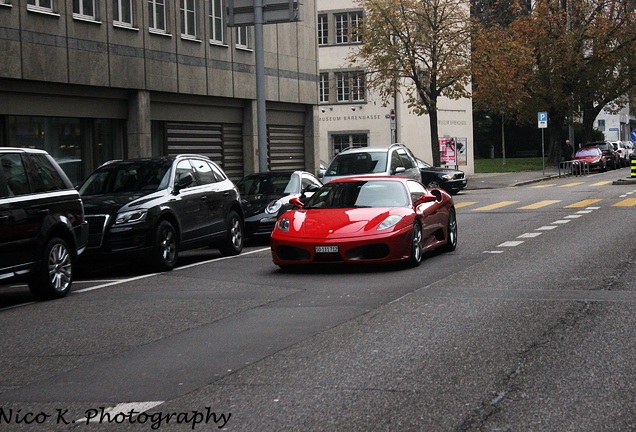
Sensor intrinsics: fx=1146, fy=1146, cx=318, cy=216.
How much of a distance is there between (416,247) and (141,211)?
3.76m

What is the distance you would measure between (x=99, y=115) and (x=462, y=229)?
10.0 metres

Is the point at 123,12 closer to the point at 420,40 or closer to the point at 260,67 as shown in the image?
the point at 260,67

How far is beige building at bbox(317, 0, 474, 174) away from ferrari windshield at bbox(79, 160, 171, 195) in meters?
41.0

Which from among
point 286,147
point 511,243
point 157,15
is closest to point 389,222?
point 511,243

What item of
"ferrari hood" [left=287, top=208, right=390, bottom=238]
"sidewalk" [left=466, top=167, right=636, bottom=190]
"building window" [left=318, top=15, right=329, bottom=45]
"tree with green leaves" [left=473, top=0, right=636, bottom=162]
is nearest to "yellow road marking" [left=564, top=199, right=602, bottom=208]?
"sidewalk" [left=466, top=167, right=636, bottom=190]

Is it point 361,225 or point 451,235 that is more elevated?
point 361,225

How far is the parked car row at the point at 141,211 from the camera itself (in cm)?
1260

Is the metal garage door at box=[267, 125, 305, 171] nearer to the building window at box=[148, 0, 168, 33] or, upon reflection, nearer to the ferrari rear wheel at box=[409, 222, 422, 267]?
the building window at box=[148, 0, 168, 33]

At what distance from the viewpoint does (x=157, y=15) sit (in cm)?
2970

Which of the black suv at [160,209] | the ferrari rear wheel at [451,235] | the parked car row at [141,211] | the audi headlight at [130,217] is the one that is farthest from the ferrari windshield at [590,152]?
the audi headlight at [130,217]

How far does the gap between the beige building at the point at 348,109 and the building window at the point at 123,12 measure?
98.4 feet

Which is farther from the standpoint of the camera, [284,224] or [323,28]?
[323,28]

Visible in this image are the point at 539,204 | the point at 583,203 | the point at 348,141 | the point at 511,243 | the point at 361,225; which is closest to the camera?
the point at 361,225

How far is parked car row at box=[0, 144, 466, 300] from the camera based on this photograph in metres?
12.6
